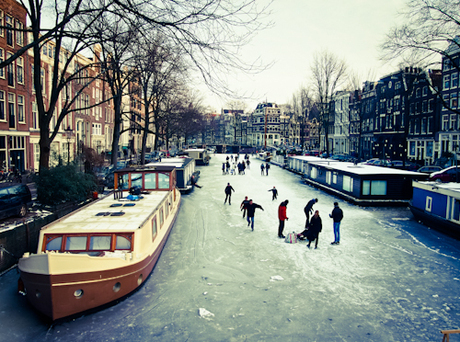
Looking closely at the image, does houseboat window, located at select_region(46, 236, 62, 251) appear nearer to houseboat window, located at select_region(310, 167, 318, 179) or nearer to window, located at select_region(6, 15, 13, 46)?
houseboat window, located at select_region(310, 167, 318, 179)

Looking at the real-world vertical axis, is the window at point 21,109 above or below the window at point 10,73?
below

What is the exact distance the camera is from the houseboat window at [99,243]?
9.33m

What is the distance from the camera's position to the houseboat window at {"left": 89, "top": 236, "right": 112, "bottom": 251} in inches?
367

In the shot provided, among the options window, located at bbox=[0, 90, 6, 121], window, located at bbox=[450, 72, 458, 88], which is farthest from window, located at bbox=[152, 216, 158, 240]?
window, located at bbox=[450, 72, 458, 88]

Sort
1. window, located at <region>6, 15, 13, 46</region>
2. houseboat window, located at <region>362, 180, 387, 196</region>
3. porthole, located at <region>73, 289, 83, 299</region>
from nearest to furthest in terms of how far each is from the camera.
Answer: porthole, located at <region>73, 289, 83, 299</region> → houseboat window, located at <region>362, 180, 387, 196</region> → window, located at <region>6, 15, 13, 46</region>

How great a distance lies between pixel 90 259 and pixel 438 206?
1621 cm

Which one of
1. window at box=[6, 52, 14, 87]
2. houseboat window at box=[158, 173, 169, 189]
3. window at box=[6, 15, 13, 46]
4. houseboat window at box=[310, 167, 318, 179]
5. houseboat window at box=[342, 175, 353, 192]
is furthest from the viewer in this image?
houseboat window at box=[310, 167, 318, 179]

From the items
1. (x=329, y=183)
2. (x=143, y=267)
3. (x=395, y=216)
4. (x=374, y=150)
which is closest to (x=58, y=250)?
(x=143, y=267)

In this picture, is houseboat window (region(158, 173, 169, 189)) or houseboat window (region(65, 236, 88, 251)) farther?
houseboat window (region(158, 173, 169, 189))

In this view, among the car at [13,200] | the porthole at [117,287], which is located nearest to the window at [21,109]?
the car at [13,200]

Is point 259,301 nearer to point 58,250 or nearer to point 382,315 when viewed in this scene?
point 382,315

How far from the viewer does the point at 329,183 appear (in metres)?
29.9

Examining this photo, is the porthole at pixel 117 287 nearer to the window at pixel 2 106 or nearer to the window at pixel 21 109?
the window at pixel 2 106

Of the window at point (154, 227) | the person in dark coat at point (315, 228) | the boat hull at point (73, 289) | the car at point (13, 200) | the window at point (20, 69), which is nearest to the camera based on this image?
the boat hull at point (73, 289)
